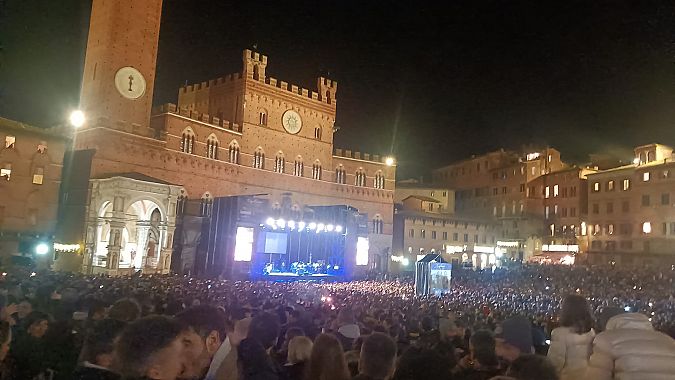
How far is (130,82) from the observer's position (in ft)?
124

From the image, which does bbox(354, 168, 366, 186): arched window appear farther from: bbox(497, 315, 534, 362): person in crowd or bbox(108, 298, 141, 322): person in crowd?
bbox(497, 315, 534, 362): person in crowd

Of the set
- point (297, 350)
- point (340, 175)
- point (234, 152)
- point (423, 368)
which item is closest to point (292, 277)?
point (234, 152)

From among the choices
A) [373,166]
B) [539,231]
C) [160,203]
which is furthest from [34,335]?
[539,231]

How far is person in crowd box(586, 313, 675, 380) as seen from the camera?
11.6 feet

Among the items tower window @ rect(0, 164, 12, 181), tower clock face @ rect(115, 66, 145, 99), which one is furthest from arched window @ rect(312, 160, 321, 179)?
tower window @ rect(0, 164, 12, 181)

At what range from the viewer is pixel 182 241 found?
37875 millimetres

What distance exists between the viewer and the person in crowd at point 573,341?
4391mm

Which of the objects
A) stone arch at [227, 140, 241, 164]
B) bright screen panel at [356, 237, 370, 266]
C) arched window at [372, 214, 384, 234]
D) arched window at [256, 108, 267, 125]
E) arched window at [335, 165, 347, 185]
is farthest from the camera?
arched window at [372, 214, 384, 234]

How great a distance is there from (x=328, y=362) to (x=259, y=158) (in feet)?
143

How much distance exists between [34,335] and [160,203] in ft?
101

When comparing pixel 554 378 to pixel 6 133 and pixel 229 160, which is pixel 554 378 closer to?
pixel 6 133

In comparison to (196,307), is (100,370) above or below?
below

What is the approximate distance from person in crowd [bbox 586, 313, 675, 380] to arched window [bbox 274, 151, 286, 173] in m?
44.5

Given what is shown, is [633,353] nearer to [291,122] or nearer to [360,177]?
[291,122]
